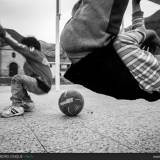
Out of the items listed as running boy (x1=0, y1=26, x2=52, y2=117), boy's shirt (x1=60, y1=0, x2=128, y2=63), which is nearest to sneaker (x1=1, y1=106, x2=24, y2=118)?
running boy (x1=0, y1=26, x2=52, y2=117)

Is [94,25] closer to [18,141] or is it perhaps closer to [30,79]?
[18,141]

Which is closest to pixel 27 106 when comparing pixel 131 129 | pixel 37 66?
pixel 37 66

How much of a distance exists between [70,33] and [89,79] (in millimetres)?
412

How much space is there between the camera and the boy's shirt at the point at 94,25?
1.67 meters

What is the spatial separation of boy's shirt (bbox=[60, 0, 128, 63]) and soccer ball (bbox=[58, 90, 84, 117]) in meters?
2.38

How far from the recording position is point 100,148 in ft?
7.39

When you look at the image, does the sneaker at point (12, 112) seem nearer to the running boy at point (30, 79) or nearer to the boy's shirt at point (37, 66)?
the running boy at point (30, 79)

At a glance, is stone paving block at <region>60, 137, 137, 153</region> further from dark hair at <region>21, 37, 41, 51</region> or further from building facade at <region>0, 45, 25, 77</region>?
building facade at <region>0, 45, 25, 77</region>

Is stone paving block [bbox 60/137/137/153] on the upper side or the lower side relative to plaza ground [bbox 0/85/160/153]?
upper

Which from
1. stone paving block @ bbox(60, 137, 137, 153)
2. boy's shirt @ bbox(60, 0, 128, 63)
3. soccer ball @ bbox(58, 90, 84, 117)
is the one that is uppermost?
boy's shirt @ bbox(60, 0, 128, 63)

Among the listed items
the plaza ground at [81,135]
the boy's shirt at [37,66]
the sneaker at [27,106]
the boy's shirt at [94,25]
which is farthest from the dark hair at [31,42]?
the boy's shirt at [94,25]

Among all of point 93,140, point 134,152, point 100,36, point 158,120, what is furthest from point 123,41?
point 158,120

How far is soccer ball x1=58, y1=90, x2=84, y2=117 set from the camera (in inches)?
159

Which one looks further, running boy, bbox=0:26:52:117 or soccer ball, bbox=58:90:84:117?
running boy, bbox=0:26:52:117
